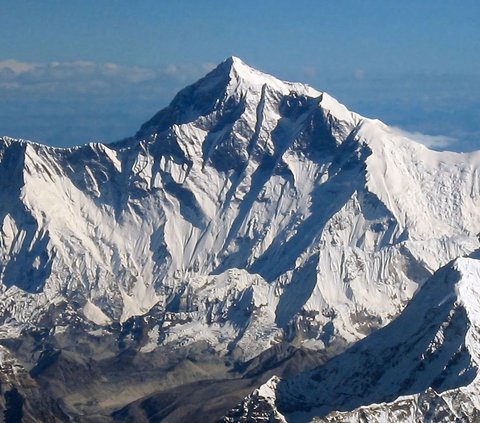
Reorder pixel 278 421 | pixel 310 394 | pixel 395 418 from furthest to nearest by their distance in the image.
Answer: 1. pixel 310 394
2. pixel 278 421
3. pixel 395 418

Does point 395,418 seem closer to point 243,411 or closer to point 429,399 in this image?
point 429,399

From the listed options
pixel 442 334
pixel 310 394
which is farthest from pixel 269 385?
pixel 442 334

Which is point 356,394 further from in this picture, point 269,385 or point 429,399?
point 429,399

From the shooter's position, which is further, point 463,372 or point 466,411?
point 463,372

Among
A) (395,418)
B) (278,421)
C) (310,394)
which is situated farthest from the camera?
(310,394)

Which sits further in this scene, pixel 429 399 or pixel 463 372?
pixel 463 372

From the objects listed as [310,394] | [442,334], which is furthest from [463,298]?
[310,394]


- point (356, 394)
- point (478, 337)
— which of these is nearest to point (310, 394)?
point (356, 394)
